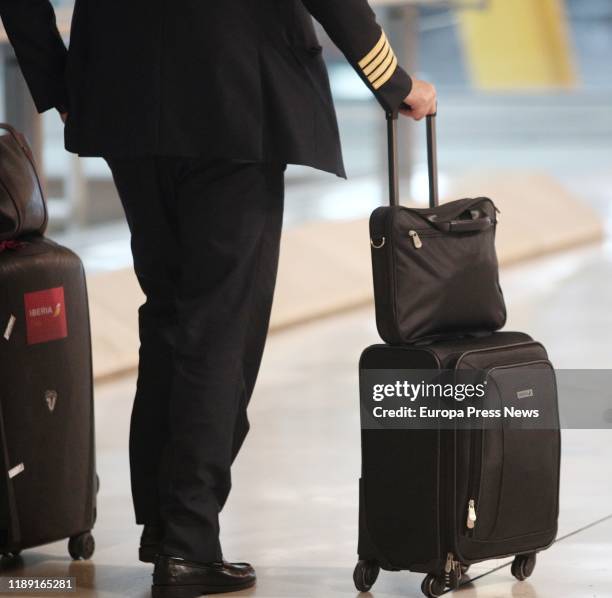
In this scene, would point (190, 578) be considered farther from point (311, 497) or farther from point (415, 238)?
point (311, 497)

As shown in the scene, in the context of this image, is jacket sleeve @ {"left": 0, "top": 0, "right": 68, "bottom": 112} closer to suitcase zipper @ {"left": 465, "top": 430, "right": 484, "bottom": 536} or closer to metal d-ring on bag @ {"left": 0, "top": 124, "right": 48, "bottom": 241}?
metal d-ring on bag @ {"left": 0, "top": 124, "right": 48, "bottom": 241}

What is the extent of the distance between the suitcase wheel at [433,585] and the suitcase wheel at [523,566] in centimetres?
17

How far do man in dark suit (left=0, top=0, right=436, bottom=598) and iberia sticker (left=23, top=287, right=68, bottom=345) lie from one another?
0.21 meters

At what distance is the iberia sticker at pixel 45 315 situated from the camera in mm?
2477

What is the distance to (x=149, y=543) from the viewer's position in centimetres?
243

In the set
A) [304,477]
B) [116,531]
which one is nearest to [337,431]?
[304,477]

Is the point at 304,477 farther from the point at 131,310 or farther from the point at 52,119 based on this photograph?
the point at 52,119

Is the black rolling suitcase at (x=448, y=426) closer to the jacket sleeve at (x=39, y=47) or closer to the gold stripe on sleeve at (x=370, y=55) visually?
the gold stripe on sleeve at (x=370, y=55)

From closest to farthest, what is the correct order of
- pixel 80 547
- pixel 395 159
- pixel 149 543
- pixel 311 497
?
pixel 395 159, pixel 149 543, pixel 80 547, pixel 311 497

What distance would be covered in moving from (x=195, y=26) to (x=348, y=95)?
282 inches

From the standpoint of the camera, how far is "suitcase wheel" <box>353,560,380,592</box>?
235cm

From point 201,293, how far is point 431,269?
1.16 ft

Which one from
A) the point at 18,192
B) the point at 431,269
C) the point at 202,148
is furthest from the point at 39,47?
the point at 431,269

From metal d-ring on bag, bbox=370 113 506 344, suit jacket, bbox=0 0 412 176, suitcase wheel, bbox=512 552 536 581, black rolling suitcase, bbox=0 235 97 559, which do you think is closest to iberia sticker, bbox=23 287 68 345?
black rolling suitcase, bbox=0 235 97 559
